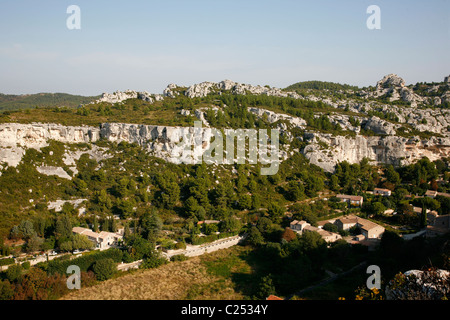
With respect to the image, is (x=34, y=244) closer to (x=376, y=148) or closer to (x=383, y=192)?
(x=383, y=192)

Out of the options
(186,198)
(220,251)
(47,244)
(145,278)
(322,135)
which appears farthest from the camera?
(322,135)

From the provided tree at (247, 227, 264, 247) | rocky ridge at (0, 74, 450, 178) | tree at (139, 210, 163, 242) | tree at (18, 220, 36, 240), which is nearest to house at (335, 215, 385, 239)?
tree at (247, 227, 264, 247)

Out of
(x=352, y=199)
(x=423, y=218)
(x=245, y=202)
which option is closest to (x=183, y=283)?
(x=245, y=202)

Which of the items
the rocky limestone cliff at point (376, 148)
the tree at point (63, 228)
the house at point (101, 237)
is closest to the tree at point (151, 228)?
the house at point (101, 237)

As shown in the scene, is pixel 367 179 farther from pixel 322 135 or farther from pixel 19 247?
pixel 19 247
